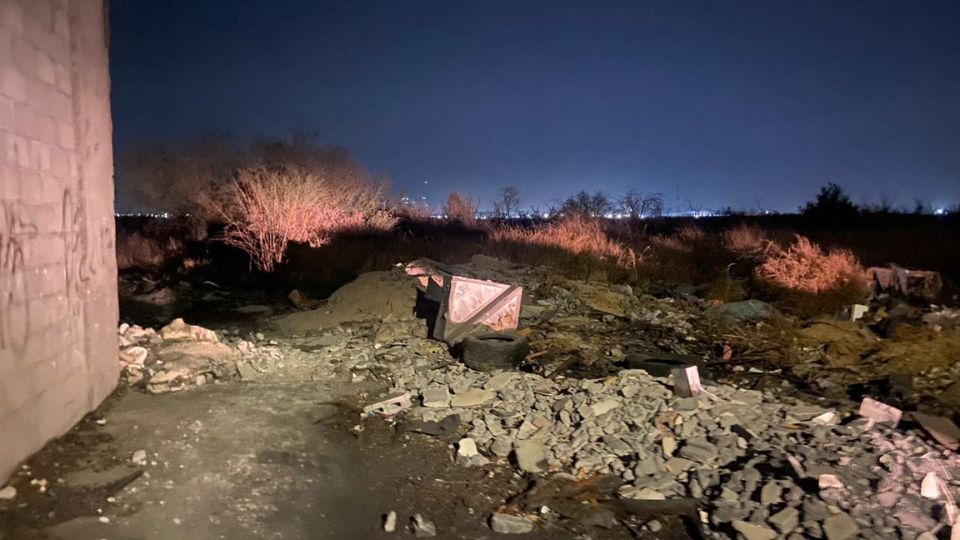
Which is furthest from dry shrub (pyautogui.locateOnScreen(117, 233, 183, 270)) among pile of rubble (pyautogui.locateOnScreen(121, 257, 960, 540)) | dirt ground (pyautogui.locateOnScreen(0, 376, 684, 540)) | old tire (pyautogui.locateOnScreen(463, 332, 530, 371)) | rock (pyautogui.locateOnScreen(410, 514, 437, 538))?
rock (pyautogui.locateOnScreen(410, 514, 437, 538))

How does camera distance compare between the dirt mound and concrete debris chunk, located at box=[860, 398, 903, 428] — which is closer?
concrete debris chunk, located at box=[860, 398, 903, 428]

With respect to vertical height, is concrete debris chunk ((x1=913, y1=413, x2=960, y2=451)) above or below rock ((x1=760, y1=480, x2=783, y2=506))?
above

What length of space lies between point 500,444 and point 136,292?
11.8 metres

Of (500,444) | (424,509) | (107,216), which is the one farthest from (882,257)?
(107,216)

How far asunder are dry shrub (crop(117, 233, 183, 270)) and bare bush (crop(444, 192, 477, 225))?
1268 centimetres

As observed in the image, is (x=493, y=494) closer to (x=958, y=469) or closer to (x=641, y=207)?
(x=958, y=469)

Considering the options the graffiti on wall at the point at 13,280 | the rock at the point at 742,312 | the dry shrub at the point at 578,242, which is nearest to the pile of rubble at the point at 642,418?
the rock at the point at 742,312

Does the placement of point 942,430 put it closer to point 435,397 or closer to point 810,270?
point 435,397

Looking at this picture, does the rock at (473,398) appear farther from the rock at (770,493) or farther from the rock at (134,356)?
the rock at (134,356)

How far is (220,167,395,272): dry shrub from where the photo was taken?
19.0m

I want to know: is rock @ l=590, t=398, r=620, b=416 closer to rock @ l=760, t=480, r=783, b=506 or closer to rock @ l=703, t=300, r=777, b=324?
rock @ l=760, t=480, r=783, b=506

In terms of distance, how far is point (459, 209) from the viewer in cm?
3041

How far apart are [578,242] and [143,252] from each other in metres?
14.1

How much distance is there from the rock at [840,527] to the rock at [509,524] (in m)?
1.75
